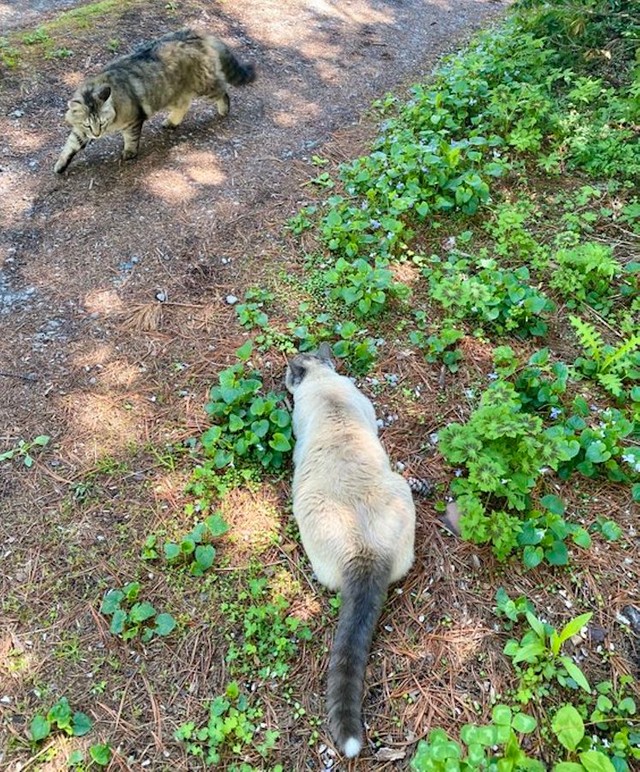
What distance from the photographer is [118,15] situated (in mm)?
7344

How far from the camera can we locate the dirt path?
11.6ft

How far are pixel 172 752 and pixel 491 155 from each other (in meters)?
5.35

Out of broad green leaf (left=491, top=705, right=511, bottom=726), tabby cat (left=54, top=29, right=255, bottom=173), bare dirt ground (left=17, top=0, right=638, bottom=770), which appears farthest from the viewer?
tabby cat (left=54, top=29, right=255, bottom=173)

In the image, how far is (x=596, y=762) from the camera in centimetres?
214

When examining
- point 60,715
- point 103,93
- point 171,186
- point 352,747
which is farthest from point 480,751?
point 103,93

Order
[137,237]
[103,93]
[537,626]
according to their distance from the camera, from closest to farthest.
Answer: [537,626], [137,237], [103,93]

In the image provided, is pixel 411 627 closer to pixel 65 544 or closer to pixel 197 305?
pixel 65 544

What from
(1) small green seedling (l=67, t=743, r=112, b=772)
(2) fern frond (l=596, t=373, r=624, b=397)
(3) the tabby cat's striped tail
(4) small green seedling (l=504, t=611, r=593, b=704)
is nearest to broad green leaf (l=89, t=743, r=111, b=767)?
(1) small green seedling (l=67, t=743, r=112, b=772)

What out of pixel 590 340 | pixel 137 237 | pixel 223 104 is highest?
pixel 223 104

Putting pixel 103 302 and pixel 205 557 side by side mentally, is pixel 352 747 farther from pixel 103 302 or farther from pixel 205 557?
pixel 103 302

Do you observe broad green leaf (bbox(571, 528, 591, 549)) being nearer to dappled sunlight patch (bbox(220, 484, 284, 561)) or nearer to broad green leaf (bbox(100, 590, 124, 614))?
dappled sunlight patch (bbox(220, 484, 284, 561))

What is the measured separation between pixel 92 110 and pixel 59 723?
16.0 feet

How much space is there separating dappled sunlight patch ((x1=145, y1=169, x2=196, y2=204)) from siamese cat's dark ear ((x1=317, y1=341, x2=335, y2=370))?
2.34 m

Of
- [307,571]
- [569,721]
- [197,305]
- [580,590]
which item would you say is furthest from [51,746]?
[197,305]
